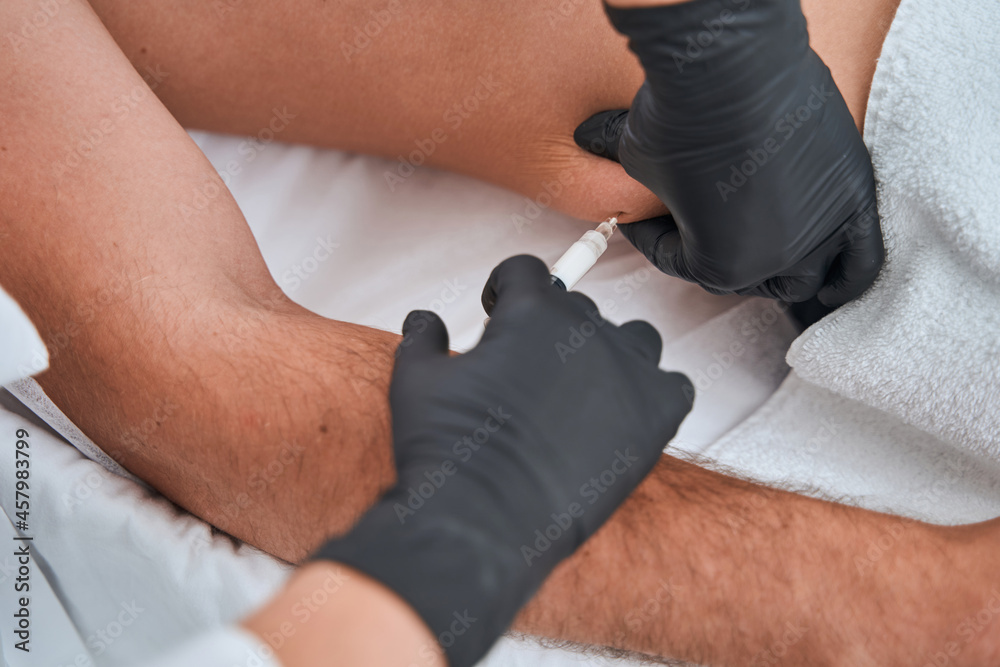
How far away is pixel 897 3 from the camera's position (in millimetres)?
894

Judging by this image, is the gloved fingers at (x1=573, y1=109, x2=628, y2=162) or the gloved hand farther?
the gloved fingers at (x1=573, y1=109, x2=628, y2=162)

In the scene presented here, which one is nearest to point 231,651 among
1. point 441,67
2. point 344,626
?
point 344,626

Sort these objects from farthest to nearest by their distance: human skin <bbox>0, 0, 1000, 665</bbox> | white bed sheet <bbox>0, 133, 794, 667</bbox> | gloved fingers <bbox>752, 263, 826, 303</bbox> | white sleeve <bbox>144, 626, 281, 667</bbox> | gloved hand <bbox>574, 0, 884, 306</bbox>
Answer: white bed sheet <bbox>0, 133, 794, 667</bbox>
gloved fingers <bbox>752, 263, 826, 303</bbox>
human skin <bbox>0, 0, 1000, 665</bbox>
gloved hand <bbox>574, 0, 884, 306</bbox>
white sleeve <bbox>144, 626, 281, 667</bbox>

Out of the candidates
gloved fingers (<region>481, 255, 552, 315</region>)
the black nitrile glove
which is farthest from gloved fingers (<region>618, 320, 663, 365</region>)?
gloved fingers (<region>481, 255, 552, 315</region>)

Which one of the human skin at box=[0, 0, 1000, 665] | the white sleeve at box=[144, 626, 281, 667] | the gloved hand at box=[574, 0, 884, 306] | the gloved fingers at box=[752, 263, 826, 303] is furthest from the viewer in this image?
the gloved fingers at box=[752, 263, 826, 303]

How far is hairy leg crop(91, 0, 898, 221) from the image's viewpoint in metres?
0.95

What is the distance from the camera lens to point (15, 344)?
552 millimetres

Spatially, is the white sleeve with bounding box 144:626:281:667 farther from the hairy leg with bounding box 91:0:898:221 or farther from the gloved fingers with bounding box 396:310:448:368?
the hairy leg with bounding box 91:0:898:221

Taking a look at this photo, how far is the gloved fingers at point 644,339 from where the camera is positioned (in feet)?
2.37

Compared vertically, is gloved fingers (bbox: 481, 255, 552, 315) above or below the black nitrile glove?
above

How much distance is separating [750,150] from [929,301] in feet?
1.05

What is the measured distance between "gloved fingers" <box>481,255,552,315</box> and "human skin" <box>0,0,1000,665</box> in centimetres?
20

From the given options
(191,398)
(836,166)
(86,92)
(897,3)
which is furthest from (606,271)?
(86,92)

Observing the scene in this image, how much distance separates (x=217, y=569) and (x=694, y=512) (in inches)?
24.7
